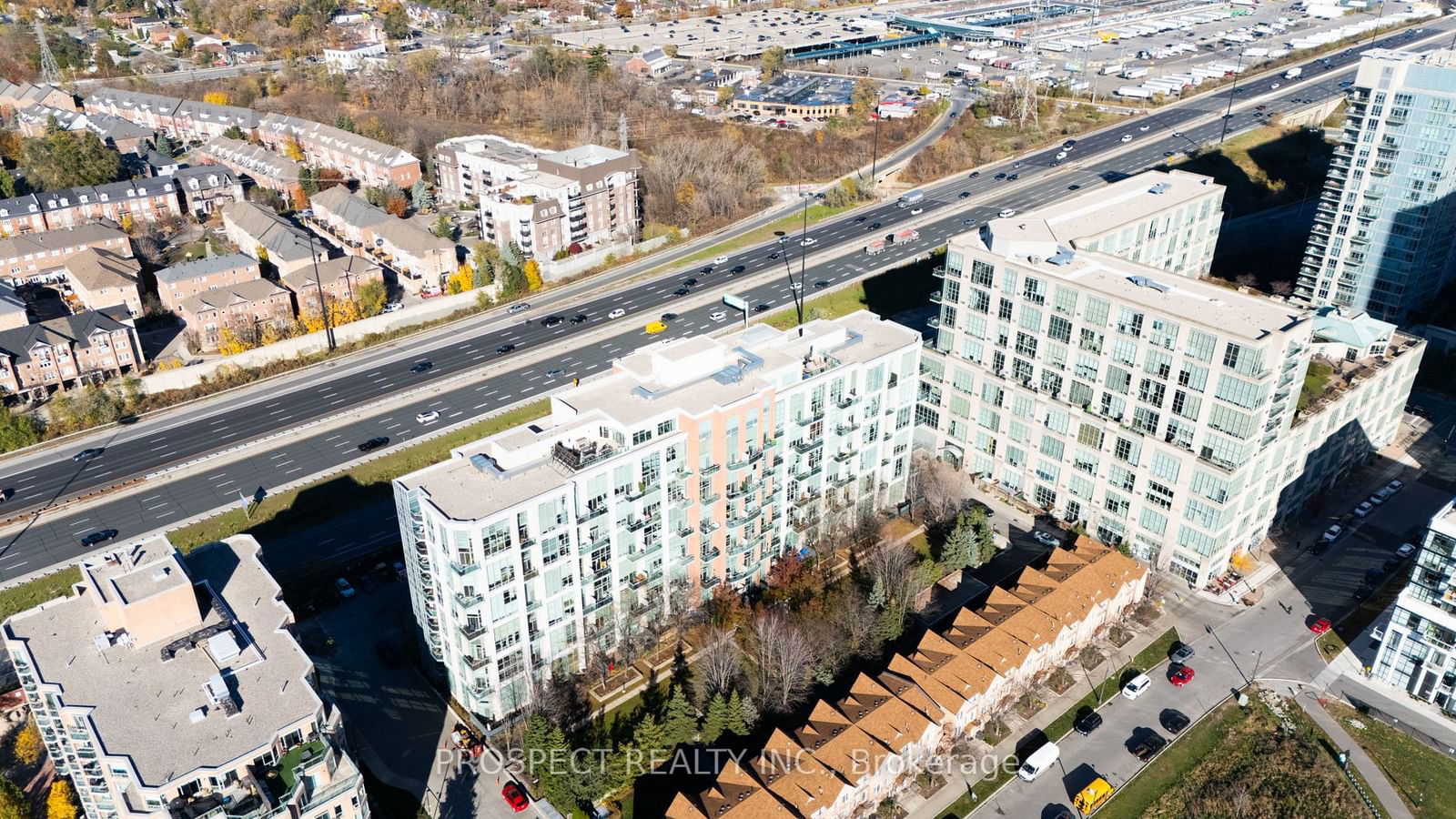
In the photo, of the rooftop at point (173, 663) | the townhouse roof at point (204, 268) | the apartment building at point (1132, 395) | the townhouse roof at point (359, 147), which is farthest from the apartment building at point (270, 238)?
the apartment building at point (1132, 395)

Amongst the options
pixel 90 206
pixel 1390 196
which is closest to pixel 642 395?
pixel 1390 196

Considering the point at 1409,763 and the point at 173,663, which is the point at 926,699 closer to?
the point at 1409,763

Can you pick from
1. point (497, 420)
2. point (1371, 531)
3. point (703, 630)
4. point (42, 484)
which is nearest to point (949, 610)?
point (703, 630)

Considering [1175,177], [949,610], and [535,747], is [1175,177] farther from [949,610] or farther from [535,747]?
[535,747]

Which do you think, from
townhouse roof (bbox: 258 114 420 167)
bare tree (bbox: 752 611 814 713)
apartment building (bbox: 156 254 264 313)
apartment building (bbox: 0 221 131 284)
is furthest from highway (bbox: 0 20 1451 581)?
townhouse roof (bbox: 258 114 420 167)

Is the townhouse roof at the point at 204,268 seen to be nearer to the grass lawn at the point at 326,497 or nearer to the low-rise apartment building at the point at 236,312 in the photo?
the low-rise apartment building at the point at 236,312

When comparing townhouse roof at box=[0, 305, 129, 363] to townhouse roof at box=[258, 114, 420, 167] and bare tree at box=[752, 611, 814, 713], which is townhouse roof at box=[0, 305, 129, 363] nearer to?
townhouse roof at box=[258, 114, 420, 167]
